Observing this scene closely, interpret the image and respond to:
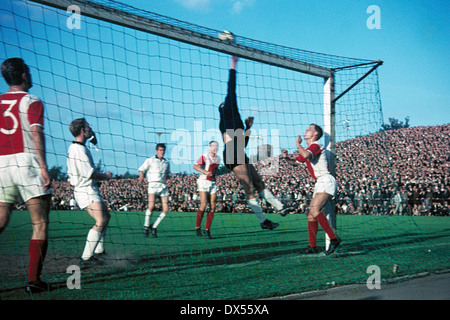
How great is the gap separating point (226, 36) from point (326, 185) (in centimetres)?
248

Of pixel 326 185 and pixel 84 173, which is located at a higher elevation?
pixel 84 173

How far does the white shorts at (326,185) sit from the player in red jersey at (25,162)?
3601mm

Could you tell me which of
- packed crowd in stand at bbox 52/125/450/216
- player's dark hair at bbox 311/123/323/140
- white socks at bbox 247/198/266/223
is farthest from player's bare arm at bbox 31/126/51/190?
packed crowd in stand at bbox 52/125/450/216

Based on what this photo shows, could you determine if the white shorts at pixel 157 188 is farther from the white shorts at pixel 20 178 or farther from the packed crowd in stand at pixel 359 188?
the packed crowd in stand at pixel 359 188

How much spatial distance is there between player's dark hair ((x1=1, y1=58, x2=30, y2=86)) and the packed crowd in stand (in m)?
11.0

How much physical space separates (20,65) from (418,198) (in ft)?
61.9

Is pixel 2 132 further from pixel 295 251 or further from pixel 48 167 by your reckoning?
pixel 295 251

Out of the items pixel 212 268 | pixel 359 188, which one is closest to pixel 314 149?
pixel 212 268

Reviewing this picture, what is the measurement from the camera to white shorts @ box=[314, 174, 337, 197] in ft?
17.9

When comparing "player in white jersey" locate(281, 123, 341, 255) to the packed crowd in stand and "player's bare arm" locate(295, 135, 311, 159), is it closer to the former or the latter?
"player's bare arm" locate(295, 135, 311, 159)

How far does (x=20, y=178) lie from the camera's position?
11.1ft

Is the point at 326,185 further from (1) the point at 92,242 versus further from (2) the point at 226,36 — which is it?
(1) the point at 92,242

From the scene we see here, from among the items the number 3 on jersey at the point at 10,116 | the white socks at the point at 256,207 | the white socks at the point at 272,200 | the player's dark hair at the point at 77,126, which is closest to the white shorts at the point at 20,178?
the number 3 on jersey at the point at 10,116

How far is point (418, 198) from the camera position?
18.5 m
